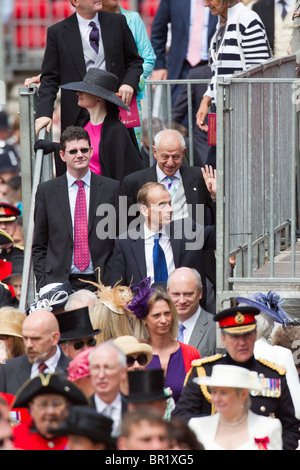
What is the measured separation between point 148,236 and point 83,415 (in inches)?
135

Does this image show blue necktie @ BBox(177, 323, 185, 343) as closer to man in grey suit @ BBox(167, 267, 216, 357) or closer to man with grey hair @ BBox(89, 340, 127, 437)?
man in grey suit @ BBox(167, 267, 216, 357)

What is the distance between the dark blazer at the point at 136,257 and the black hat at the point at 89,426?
10.4 feet

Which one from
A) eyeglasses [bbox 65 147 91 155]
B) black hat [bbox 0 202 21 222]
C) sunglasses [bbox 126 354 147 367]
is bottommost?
sunglasses [bbox 126 354 147 367]

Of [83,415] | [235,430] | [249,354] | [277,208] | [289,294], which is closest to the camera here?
[83,415]

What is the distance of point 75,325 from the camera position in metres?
8.62

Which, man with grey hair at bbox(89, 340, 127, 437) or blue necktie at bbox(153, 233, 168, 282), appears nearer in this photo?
man with grey hair at bbox(89, 340, 127, 437)

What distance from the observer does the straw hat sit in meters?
8.84

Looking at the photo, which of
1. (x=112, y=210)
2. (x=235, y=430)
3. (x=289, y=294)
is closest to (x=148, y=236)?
(x=112, y=210)

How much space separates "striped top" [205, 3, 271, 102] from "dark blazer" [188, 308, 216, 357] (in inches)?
99.8

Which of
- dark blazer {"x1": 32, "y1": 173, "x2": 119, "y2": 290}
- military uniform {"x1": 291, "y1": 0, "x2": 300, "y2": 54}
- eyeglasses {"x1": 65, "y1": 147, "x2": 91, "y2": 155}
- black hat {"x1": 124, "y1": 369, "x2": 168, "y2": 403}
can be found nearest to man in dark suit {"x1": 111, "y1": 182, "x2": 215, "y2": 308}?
dark blazer {"x1": 32, "y1": 173, "x2": 119, "y2": 290}

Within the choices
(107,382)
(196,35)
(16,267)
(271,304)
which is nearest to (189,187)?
(271,304)

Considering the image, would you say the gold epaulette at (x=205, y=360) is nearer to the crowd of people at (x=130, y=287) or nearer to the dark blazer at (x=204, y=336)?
the crowd of people at (x=130, y=287)

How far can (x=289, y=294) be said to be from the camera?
9086 mm

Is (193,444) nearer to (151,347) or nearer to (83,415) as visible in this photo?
(83,415)
